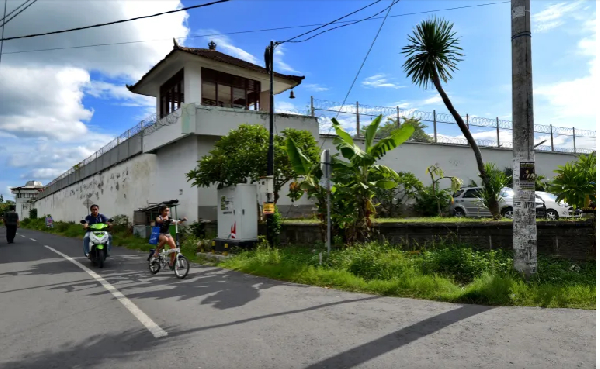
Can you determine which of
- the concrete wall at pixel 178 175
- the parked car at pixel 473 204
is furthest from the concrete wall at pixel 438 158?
the concrete wall at pixel 178 175

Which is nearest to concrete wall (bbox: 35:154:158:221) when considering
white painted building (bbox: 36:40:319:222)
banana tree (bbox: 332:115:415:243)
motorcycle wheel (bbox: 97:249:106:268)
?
Result: white painted building (bbox: 36:40:319:222)

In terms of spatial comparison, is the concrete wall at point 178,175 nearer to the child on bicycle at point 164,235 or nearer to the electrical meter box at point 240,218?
the electrical meter box at point 240,218

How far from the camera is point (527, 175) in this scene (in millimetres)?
7562

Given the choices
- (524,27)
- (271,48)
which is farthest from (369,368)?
(271,48)

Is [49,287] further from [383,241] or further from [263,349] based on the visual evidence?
[383,241]

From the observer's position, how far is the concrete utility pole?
24.6 feet

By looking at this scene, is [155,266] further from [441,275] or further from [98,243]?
[441,275]

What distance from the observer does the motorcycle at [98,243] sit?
1173 centimetres

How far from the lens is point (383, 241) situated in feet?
36.7

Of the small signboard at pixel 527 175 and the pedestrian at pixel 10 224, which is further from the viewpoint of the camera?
the pedestrian at pixel 10 224

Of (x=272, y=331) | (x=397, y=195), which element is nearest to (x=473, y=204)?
(x=397, y=195)

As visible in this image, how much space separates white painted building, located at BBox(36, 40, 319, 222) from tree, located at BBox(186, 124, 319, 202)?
3.39 meters

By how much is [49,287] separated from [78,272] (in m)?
2.11

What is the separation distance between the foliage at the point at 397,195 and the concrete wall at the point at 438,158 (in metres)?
1.94
